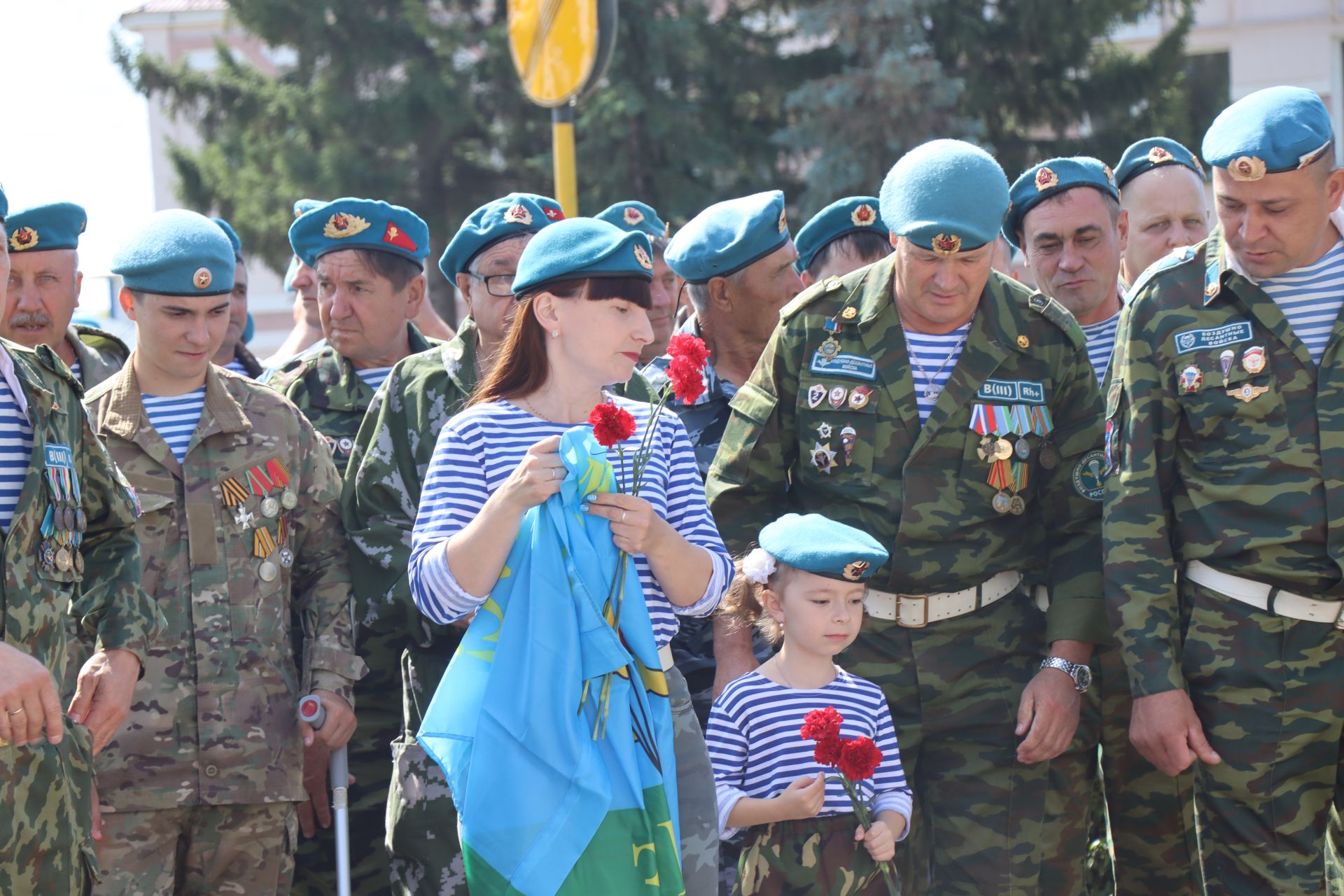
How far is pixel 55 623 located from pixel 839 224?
346 centimetres

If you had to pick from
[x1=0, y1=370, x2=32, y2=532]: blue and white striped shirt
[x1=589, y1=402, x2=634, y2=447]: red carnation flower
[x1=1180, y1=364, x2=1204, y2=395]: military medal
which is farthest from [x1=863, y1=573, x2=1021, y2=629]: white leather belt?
[x1=0, y1=370, x2=32, y2=532]: blue and white striped shirt

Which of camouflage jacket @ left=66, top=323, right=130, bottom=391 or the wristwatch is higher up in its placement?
camouflage jacket @ left=66, top=323, right=130, bottom=391

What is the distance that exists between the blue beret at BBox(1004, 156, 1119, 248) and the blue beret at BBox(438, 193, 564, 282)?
1.67 meters

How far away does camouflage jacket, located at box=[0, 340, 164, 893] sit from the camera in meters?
3.42

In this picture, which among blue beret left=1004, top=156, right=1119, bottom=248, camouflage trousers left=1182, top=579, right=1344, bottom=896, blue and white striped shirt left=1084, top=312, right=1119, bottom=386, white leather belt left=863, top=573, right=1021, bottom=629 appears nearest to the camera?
camouflage trousers left=1182, top=579, right=1344, bottom=896

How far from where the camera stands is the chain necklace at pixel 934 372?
442 cm

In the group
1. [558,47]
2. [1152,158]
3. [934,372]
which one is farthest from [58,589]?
[558,47]

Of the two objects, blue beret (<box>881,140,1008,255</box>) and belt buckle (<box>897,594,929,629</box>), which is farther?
belt buckle (<box>897,594,929,629</box>)

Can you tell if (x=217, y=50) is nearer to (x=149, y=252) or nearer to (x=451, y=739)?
(x=149, y=252)

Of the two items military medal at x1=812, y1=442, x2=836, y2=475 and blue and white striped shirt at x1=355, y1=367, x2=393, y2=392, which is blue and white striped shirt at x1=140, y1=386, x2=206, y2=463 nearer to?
blue and white striped shirt at x1=355, y1=367, x2=393, y2=392

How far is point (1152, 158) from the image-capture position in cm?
600

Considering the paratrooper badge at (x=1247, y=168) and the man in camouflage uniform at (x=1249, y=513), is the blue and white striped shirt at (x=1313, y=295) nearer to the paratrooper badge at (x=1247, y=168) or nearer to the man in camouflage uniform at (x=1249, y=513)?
the man in camouflage uniform at (x=1249, y=513)

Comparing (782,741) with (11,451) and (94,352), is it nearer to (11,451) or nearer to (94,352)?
(11,451)

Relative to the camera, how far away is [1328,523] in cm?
396
